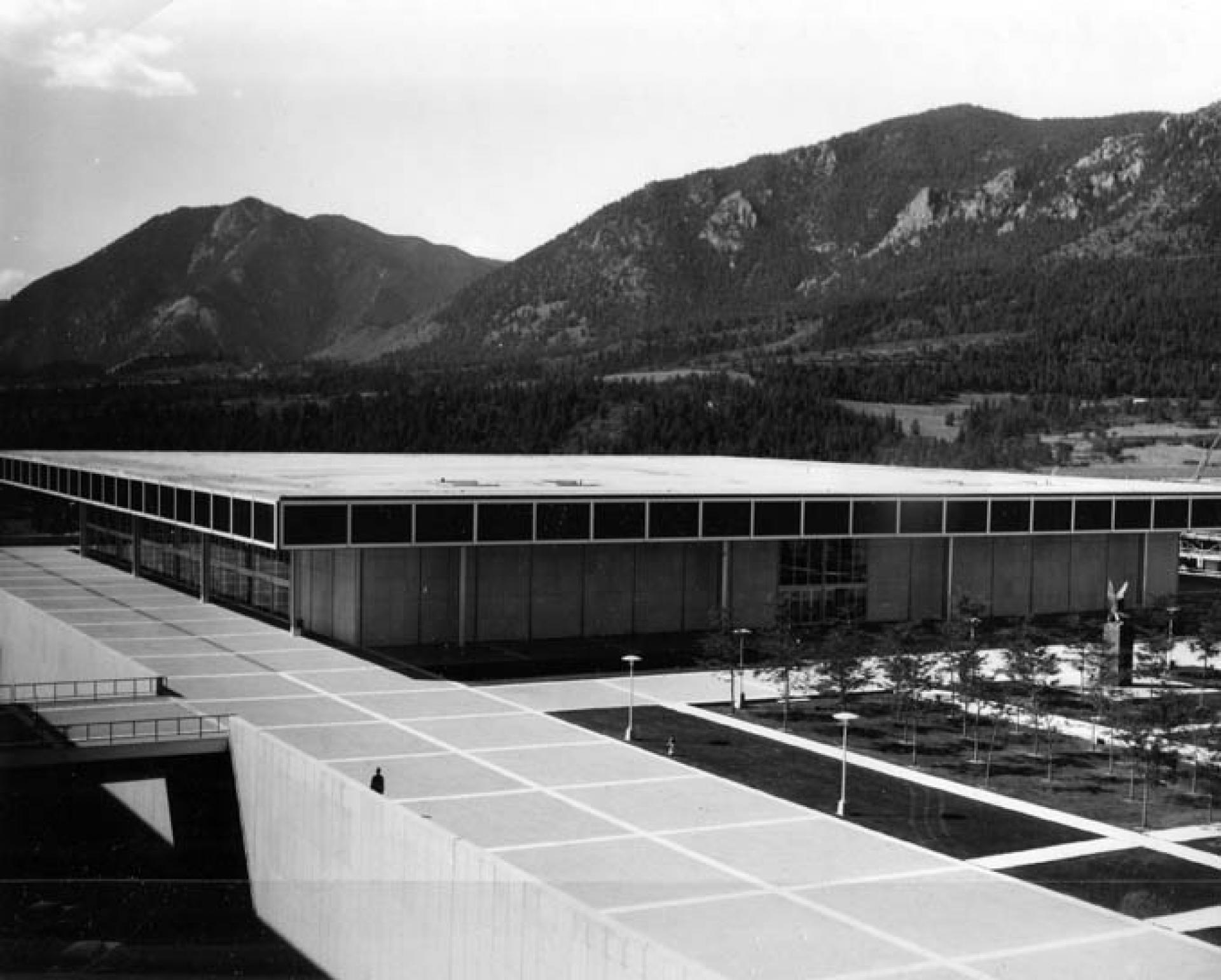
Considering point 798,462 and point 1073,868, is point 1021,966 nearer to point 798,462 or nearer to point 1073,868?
point 1073,868

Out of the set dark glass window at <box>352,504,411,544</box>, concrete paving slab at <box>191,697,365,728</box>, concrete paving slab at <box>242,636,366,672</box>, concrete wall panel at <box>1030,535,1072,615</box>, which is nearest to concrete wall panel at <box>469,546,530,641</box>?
dark glass window at <box>352,504,411,544</box>

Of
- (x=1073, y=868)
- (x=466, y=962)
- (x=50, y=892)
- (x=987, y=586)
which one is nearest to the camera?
(x=466, y=962)

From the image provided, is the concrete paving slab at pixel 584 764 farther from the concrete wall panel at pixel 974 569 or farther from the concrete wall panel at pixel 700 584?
the concrete wall panel at pixel 974 569

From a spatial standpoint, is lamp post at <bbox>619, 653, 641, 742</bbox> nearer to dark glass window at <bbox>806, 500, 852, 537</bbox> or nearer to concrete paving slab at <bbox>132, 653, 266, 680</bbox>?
dark glass window at <bbox>806, 500, 852, 537</bbox>

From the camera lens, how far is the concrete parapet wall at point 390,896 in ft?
60.1

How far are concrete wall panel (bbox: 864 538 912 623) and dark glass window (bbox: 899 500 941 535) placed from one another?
1338 millimetres

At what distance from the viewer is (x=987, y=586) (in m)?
50.2

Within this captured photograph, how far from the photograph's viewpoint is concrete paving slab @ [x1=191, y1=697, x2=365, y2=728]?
105ft

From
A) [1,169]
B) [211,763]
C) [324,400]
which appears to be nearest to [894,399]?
[324,400]

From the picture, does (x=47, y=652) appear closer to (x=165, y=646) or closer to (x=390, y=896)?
(x=165, y=646)

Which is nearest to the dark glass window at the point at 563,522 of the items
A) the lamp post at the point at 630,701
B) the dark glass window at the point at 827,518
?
the lamp post at the point at 630,701

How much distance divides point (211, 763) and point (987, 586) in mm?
27552

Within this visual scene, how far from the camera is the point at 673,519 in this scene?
4334cm

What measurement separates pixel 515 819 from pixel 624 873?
3.37 meters
